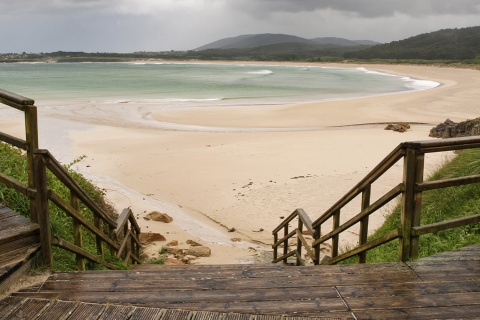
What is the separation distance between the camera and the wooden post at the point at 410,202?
404cm

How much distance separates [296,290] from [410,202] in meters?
1.29

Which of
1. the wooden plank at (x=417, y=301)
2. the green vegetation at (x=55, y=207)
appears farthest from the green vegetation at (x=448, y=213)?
the green vegetation at (x=55, y=207)

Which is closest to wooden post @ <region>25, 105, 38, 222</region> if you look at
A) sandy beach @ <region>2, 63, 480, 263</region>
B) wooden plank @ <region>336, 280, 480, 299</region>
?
wooden plank @ <region>336, 280, 480, 299</region>

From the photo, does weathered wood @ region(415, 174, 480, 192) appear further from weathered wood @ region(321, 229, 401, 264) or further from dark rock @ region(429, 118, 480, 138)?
dark rock @ region(429, 118, 480, 138)

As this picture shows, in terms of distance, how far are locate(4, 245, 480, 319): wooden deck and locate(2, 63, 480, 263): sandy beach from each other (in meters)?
4.30

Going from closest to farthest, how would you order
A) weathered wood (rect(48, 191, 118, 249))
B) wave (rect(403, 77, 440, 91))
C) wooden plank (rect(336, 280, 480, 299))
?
wooden plank (rect(336, 280, 480, 299)) → weathered wood (rect(48, 191, 118, 249)) → wave (rect(403, 77, 440, 91))

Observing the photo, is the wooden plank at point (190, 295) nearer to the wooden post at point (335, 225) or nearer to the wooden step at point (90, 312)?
the wooden step at point (90, 312)

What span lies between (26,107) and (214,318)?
223cm

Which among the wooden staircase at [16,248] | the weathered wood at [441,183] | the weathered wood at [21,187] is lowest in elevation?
the wooden staircase at [16,248]

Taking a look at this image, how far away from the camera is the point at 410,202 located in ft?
13.7

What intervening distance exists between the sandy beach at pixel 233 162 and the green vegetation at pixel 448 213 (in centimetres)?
219

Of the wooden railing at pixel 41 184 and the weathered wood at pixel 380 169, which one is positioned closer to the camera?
the wooden railing at pixel 41 184

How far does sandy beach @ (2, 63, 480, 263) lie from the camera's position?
1083 cm

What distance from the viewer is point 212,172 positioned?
49.6 feet
